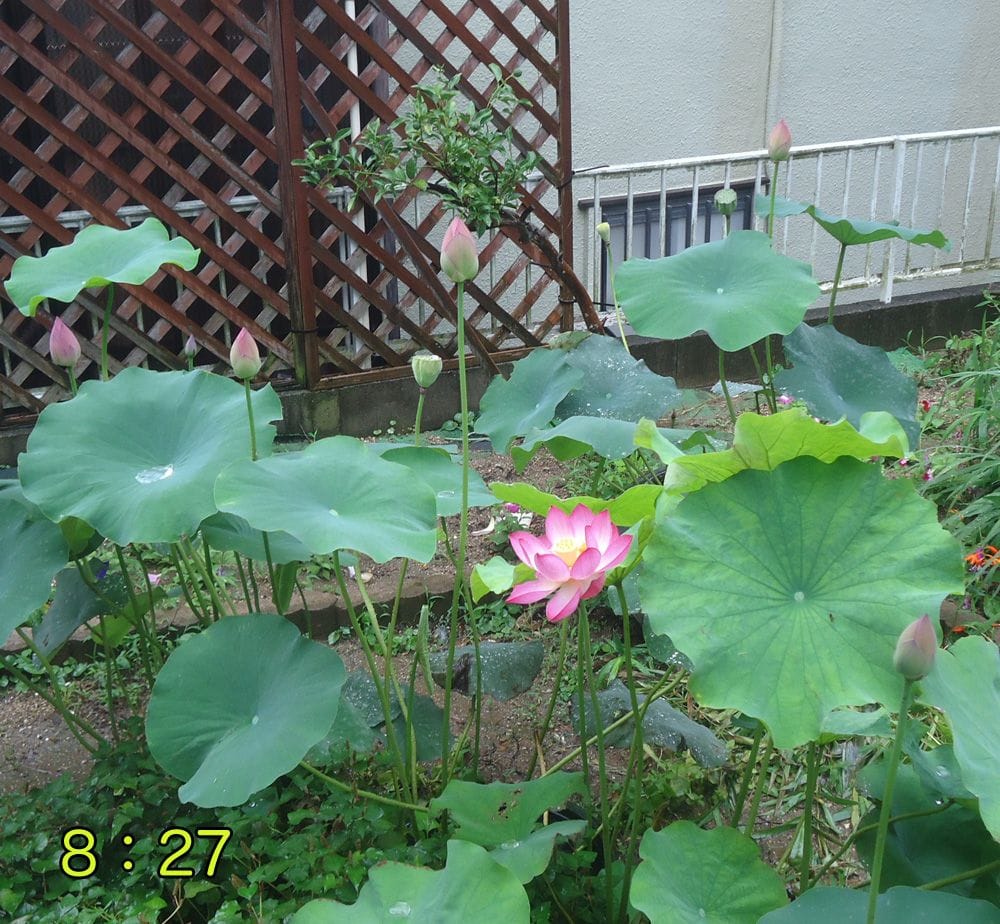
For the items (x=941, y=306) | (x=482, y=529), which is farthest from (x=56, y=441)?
(x=941, y=306)

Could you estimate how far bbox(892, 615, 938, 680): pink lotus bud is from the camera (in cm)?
85

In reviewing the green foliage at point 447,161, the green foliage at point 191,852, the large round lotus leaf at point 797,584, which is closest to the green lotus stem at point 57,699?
the green foliage at point 191,852

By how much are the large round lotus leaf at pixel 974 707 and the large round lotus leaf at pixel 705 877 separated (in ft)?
1.09

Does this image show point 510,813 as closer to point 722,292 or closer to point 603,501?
point 603,501

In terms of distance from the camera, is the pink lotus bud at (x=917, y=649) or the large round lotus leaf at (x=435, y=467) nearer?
the pink lotus bud at (x=917, y=649)

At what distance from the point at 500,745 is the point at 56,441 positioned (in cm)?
109

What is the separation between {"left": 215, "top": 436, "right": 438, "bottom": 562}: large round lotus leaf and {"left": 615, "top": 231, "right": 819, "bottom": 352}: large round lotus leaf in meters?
0.54

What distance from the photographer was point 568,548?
1.17 meters

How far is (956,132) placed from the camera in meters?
5.12

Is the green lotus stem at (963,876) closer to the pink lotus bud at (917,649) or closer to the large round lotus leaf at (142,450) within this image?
the pink lotus bud at (917,649)

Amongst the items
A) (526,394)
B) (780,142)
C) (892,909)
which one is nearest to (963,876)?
(892,909)

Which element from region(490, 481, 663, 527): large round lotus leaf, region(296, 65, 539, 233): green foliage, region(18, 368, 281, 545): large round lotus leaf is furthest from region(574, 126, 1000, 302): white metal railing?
region(490, 481, 663, 527): large round lotus leaf

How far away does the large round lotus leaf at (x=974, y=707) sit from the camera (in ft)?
3.18

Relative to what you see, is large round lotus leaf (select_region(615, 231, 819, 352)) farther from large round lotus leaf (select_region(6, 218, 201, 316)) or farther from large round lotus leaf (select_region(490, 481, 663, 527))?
large round lotus leaf (select_region(6, 218, 201, 316))
